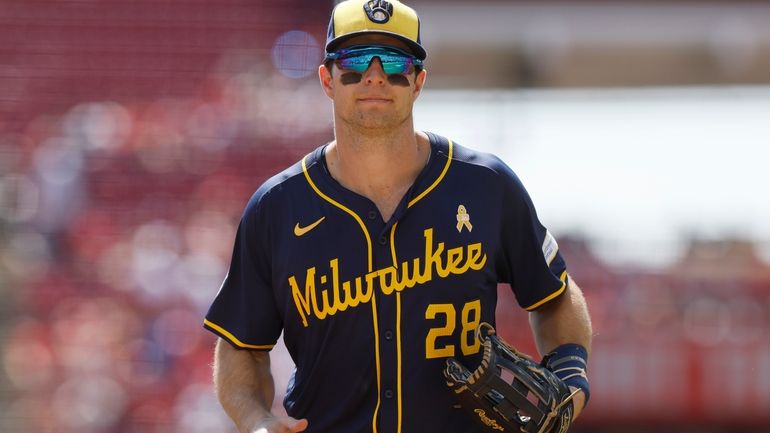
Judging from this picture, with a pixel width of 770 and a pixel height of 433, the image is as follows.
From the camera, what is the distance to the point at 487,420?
3201 millimetres

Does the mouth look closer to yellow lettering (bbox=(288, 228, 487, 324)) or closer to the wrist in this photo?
yellow lettering (bbox=(288, 228, 487, 324))

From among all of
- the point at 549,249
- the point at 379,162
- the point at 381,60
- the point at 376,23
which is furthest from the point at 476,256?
the point at 376,23

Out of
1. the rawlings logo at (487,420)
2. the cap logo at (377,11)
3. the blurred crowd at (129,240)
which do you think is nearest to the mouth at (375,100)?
the cap logo at (377,11)

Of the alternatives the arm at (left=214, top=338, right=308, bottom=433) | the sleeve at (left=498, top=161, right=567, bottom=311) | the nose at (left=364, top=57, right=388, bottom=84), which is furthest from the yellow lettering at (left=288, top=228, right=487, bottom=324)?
the nose at (left=364, top=57, right=388, bottom=84)

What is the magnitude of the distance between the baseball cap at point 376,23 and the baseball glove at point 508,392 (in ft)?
2.76

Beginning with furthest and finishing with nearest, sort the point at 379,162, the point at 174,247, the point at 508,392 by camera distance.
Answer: the point at 174,247
the point at 379,162
the point at 508,392

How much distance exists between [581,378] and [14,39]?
Result: 7521 mm

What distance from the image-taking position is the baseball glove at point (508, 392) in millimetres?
3107

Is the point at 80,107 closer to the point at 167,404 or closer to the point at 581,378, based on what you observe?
the point at 167,404

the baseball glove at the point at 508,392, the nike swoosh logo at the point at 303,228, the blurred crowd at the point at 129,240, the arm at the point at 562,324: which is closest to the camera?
the baseball glove at the point at 508,392

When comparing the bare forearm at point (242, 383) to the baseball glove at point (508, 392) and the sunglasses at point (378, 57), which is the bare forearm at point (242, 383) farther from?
the sunglasses at point (378, 57)

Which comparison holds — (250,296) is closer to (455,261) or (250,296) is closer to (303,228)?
(303,228)

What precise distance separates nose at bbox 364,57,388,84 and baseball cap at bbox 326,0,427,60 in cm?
9

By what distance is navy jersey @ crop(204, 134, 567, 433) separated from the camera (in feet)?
10.7
